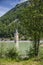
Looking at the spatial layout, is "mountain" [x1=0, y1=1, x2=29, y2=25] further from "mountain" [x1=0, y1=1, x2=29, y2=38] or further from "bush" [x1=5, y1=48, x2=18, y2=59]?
"bush" [x1=5, y1=48, x2=18, y2=59]

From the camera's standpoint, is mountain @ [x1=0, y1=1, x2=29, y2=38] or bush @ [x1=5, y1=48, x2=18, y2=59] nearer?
bush @ [x1=5, y1=48, x2=18, y2=59]

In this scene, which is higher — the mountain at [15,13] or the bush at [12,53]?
the mountain at [15,13]

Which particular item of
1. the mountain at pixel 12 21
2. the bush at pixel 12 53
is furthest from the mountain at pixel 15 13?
the bush at pixel 12 53

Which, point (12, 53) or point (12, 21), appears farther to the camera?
point (12, 21)

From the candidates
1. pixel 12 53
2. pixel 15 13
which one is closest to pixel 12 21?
pixel 15 13

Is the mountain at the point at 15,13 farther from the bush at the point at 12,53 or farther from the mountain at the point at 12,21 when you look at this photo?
the bush at the point at 12,53

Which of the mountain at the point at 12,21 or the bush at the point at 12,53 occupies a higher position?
the mountain at the point at 12,21

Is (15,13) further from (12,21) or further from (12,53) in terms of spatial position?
(12,53)

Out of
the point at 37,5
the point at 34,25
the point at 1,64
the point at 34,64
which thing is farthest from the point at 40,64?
the point at 37,5

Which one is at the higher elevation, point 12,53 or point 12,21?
point 12,21

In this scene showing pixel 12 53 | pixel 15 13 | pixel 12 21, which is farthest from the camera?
pixel 12 21

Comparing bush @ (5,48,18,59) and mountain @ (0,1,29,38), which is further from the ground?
mountain @ (0,1,29,38)

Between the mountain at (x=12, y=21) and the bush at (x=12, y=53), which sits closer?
the bush at (x=12, y=53)

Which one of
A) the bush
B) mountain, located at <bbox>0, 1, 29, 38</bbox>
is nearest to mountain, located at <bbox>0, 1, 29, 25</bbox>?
mountain, located at <bbox>0, 1, 29, 38</bbox>
